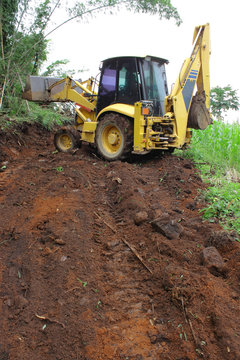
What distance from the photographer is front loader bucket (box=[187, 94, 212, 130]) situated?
23.1ft

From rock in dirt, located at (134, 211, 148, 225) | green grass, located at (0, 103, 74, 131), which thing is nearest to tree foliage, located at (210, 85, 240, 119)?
green grass, located at (0, 103, 74, 131)

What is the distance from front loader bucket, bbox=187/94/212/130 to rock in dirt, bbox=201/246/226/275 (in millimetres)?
4039

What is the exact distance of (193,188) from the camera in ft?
18.4

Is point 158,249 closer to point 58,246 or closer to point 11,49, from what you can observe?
point 58,246

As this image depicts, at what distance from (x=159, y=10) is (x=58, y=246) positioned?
27.1ft

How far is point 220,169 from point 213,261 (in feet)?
12.0

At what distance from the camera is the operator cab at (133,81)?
6863mm

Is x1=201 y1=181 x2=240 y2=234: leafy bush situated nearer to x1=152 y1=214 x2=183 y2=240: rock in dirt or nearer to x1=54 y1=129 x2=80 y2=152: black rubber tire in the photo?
x1=152 y1=214 x2=183 y2=240: rock in dirt

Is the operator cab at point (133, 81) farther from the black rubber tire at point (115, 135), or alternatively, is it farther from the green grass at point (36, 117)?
the green grass at point (36, 117)

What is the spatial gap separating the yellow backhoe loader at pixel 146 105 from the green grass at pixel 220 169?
1.86 feet

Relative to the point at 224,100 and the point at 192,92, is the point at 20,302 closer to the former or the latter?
the point at 192,92

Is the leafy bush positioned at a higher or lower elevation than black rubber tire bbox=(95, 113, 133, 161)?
lower

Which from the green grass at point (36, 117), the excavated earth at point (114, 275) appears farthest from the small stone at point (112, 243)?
the green grass at point (36, 117)

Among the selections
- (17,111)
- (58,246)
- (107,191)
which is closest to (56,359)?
(58,246)
